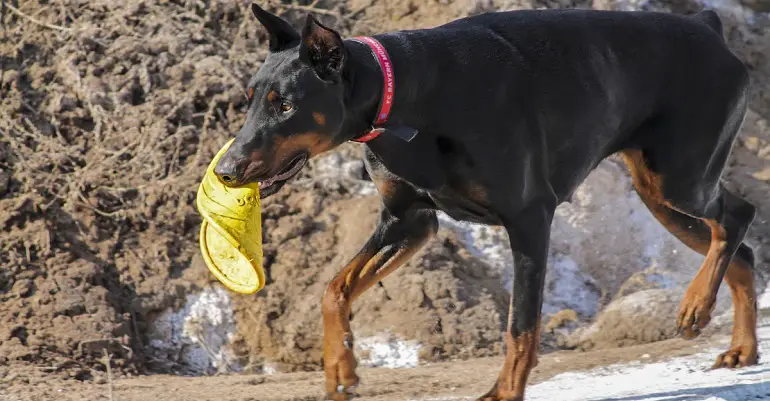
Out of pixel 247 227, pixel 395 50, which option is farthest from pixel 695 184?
pixel 247 227

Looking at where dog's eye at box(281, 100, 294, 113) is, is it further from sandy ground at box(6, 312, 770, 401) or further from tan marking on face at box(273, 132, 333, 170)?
sandy ground at box(6, 312, 770, 401)

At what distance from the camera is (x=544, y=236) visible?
4582 millimetres

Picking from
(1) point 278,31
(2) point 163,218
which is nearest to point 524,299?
(1) point 278,31

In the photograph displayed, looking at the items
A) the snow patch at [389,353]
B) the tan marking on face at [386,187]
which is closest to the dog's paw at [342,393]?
the tan marking on face at [386,187]

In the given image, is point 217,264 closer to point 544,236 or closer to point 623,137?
point 544,236

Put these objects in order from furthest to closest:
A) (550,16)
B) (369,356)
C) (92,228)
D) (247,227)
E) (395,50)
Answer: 1. (92,228)
2. (369,356)
3. (550,16)
4. (247,227)
5. (395,50)

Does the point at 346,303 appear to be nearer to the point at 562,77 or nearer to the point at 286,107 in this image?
the point at 286,107

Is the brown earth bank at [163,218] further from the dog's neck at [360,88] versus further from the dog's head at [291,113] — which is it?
the dog's neck at [360,88]

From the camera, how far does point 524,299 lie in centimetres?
456

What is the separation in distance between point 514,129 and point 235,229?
1.25 metres

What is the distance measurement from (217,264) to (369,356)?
2.14 metres

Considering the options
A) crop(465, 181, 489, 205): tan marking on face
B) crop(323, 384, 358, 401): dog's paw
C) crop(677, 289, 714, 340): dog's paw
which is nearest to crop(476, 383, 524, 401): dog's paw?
crop(323, 384, 358, 401): dog's paw

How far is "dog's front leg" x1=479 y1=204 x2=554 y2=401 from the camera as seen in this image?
4.51 metres

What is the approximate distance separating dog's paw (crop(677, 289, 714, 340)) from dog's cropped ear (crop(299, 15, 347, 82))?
244cm
